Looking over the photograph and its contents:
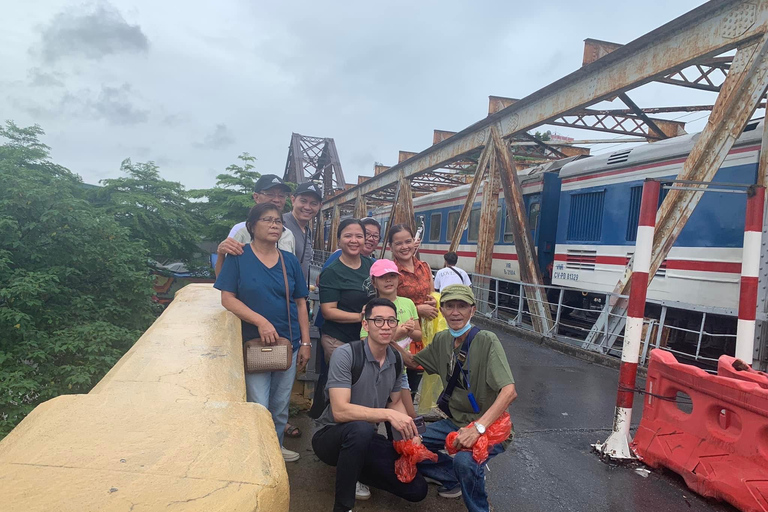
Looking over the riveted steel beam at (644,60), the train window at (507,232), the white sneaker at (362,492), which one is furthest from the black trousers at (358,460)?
the train window at (507,232)

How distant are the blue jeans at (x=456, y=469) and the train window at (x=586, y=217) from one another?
6.92 meters

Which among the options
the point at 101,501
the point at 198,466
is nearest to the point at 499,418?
the point at 198,466

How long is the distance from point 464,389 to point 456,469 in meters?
0.45

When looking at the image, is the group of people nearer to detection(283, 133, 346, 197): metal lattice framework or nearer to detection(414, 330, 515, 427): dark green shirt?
detection(414, 330, 515, 427): dark green shirt

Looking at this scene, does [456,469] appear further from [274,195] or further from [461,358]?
[274,195]

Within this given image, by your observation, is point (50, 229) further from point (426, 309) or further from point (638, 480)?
point (638, 480)

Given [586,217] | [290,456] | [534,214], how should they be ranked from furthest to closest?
[534,214] < [586,217] < [290,456]

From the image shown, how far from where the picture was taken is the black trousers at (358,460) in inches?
98.7

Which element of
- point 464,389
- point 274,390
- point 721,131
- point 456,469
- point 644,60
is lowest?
point 456,469

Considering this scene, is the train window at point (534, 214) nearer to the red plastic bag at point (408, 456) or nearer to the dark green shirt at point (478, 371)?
the dark green shirt at point (478, 371)

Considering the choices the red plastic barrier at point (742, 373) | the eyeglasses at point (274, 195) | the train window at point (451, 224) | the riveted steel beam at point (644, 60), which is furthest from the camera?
the train window at point (451, 224)

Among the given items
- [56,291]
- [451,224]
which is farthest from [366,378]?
[451,224]

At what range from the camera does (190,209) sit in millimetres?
10898

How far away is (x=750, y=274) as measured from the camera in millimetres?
3990
